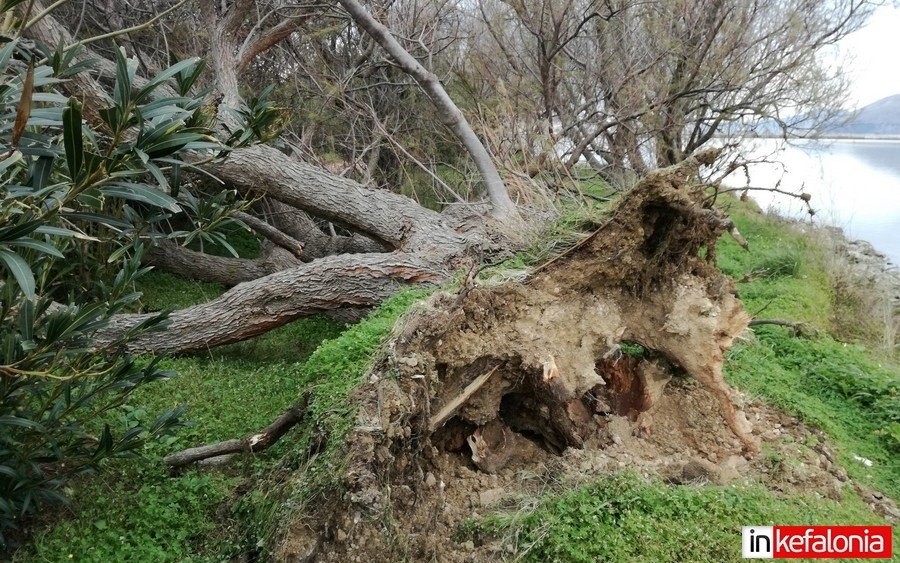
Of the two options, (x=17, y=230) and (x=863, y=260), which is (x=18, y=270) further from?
(x=863, y=260)

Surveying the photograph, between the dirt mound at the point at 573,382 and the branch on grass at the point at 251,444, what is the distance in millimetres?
814

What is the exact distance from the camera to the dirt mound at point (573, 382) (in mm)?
2941

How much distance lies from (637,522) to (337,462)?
4.91ft

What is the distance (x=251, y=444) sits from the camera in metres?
3.60

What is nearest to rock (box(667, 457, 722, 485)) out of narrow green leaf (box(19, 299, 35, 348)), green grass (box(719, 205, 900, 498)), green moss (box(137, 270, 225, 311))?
green grass (box(719, 205, 900, 498))

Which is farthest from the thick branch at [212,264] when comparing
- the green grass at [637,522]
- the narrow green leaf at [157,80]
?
the green grass at [637,522]

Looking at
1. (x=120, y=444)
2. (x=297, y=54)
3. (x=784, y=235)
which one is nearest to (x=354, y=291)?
(x=120, y=444)

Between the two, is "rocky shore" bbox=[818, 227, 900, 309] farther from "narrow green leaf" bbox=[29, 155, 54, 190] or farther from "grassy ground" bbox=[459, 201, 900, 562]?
"narrow green leaf" bbox=[29, 155, 54, 190]

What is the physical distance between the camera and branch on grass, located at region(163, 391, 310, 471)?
11.6 feet

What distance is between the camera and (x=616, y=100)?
849 cm

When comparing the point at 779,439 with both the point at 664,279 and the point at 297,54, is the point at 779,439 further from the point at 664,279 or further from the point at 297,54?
the point at 297,54

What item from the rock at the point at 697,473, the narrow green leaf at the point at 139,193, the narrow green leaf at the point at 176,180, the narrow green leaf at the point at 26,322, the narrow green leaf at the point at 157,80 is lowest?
the rock at the point at 697,473

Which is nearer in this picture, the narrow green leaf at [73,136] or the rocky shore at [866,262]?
the narrow green leaf at [73,136]

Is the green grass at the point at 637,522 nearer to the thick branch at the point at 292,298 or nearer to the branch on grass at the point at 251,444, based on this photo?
the branch on grass at the point at 251,444
